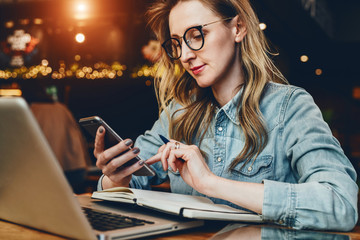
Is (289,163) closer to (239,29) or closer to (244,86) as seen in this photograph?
(244,86)

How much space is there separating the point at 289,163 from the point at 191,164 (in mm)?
439

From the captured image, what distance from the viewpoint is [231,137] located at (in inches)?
54.2

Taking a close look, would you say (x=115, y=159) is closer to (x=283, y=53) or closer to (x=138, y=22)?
(x=138, y=22)

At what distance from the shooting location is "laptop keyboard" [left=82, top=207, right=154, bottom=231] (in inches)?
30.2

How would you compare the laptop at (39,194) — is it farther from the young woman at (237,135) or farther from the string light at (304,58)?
the string light at (304,58)

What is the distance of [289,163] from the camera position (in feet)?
4.27

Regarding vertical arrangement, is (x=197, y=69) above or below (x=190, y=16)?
below

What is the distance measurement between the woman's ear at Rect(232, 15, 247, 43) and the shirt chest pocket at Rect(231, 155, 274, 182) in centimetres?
44

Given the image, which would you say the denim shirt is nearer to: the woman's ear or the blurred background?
the woman's ear

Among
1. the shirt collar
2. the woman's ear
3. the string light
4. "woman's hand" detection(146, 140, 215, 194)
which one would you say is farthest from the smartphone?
the string light

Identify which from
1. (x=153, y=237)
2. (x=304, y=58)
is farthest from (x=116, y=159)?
(x=304, y=58)

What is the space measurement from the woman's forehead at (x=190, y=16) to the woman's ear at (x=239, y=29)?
106 millimetres

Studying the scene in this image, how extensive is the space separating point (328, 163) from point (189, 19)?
659 millimetres

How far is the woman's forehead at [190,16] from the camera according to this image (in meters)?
1.35
